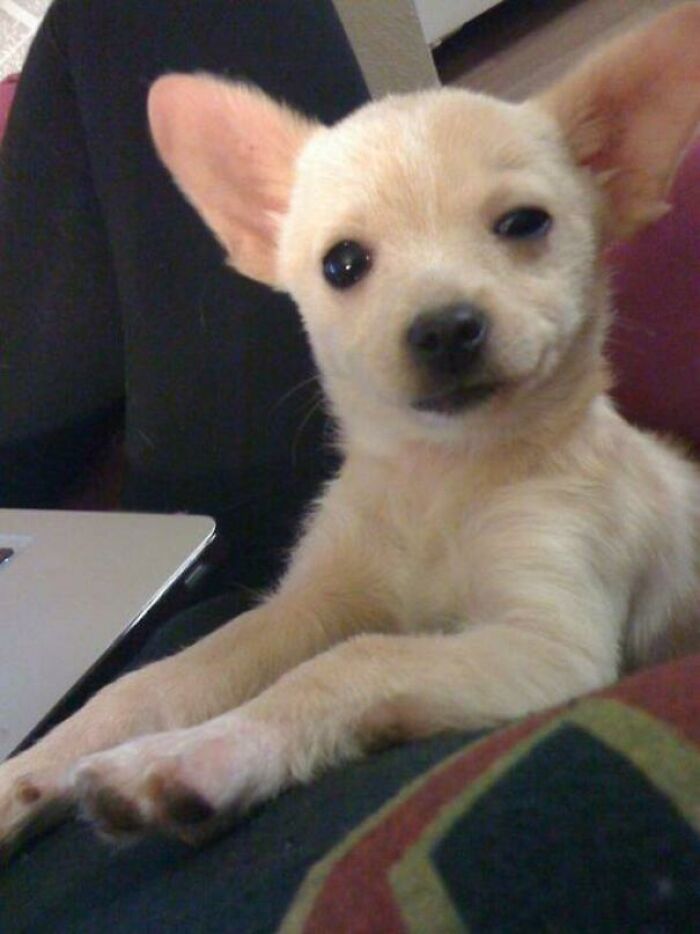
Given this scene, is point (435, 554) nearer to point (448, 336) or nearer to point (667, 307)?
point (448, 336)

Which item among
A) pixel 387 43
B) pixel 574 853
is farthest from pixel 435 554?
pixel 387 43

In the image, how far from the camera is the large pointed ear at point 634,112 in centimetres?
130

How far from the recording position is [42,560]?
156 cm

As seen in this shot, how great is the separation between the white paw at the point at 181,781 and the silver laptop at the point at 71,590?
36 centimetres

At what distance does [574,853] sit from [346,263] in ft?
3.05

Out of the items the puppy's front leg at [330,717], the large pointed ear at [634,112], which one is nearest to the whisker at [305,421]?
the large pointed ear at [634,112]

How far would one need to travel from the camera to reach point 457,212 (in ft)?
4.06

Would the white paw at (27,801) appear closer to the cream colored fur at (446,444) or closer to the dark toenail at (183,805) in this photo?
the cream colored fur at (446,444)

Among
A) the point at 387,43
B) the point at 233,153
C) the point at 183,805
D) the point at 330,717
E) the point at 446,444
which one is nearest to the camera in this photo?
the point at 183,805

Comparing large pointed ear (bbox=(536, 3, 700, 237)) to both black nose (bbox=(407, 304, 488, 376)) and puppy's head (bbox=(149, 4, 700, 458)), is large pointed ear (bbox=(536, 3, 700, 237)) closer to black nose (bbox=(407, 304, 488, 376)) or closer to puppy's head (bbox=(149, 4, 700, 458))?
puppy's head (bbox=(149, 4, 700, 458))

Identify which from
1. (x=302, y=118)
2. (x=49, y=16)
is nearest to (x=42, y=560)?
(x=302, y=118)

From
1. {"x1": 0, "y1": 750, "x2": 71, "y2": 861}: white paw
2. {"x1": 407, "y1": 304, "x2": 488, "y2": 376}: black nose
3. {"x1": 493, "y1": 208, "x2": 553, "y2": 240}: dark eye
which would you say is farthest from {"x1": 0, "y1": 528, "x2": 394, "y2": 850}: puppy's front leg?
{"x1": 493, "y1": 208, "x2": 553, "y2": 240}: dark eye

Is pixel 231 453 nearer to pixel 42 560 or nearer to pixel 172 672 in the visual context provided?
pixel 42 560

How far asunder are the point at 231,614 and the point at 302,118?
0.83 m
